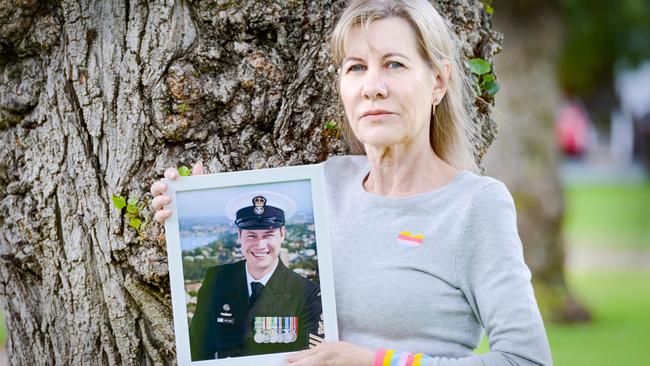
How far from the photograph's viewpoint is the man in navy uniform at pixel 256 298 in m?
2.48

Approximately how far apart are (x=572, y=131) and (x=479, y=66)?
29.1 metres

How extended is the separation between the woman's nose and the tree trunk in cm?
49

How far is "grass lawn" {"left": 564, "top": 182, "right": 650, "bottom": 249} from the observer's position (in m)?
15.8

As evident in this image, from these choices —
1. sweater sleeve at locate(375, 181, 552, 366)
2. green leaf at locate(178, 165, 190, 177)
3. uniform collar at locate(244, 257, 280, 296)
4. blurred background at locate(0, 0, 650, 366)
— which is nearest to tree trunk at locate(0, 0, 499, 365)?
green leaf at locate(178, 165, 190, 177)

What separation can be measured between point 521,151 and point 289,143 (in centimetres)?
688

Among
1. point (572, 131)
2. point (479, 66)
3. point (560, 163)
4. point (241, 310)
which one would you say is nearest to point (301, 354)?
point (241, 310)

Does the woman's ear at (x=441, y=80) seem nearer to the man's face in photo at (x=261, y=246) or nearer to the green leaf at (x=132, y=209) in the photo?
the man's face in photo at (x=261, y=246)

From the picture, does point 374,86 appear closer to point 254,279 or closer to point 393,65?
point 393,65

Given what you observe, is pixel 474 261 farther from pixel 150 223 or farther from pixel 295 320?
pixel 150 223

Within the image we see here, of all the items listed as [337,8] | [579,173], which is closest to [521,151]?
[337,8]

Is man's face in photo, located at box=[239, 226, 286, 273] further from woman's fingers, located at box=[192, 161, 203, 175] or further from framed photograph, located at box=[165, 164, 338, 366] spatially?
woman's fingers, located at box=[192, 161, 203, 175]

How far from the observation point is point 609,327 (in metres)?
9.12

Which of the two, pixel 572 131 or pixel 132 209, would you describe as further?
pixel 572 131

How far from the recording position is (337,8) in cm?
297
